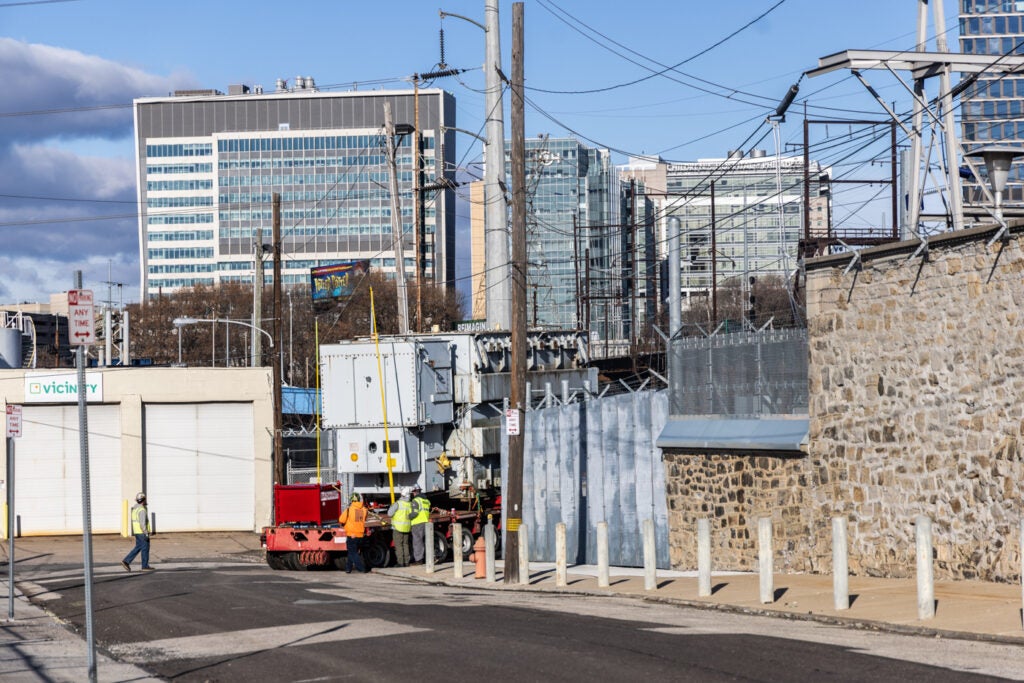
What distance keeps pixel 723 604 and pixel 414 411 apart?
17.2m

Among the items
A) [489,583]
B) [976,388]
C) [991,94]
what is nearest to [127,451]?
[489,583]

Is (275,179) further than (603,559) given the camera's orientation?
Yes

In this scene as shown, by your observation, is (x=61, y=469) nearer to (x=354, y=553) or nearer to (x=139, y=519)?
(x=139, y=519)

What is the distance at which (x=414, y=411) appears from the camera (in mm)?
33219

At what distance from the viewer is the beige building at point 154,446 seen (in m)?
42.9

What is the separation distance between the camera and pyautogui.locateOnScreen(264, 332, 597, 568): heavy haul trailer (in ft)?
107

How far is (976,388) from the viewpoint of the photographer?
16875mm

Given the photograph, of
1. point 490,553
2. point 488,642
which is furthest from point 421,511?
point 488,642

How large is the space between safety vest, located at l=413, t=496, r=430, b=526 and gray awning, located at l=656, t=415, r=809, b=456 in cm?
649

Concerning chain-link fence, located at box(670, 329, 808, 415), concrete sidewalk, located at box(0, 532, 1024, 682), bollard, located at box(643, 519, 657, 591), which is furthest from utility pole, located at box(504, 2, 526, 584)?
bollard, located at box(643, 519, 657, 591)

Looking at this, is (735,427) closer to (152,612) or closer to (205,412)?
(152,612)

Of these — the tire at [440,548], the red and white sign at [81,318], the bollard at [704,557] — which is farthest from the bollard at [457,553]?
the red and white sign at [81,318]

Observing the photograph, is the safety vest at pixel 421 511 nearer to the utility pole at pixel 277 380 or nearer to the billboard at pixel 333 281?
the utility pole at pixel 277 380

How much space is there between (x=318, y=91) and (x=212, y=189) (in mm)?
21635
